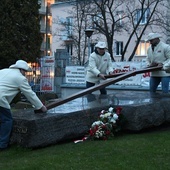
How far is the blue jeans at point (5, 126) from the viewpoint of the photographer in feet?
21.4

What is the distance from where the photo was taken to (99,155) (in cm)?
569

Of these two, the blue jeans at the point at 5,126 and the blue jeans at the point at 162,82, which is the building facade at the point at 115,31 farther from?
the blue jeans at the point at 5,126

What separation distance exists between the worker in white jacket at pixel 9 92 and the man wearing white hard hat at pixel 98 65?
97.9 inches

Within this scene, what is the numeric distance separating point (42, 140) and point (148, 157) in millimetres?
1858

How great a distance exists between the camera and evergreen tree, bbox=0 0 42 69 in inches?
969

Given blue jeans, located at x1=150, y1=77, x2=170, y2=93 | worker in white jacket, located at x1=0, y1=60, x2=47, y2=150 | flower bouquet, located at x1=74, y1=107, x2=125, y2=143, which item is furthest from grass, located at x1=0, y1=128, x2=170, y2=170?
blue jeans, located at x1=150, y1=77, x2=170, y2=93

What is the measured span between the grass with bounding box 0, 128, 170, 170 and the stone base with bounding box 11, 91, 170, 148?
181 mm

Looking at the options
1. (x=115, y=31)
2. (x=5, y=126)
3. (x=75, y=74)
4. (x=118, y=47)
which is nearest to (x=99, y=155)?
(x=5, y=126)

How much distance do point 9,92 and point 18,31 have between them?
19576 millimetres

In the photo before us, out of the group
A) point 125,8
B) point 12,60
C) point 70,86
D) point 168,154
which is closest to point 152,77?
point 168,154

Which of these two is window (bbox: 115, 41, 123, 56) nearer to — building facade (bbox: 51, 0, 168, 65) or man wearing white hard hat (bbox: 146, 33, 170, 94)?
building facade (bbox: 51, 0, 168, 65)

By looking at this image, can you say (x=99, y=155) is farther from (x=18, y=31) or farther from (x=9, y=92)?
(x=18, y=31)

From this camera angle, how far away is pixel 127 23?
113 feet

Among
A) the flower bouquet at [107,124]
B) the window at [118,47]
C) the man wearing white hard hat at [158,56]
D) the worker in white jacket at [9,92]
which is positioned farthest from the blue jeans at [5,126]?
the window at [118,47]
